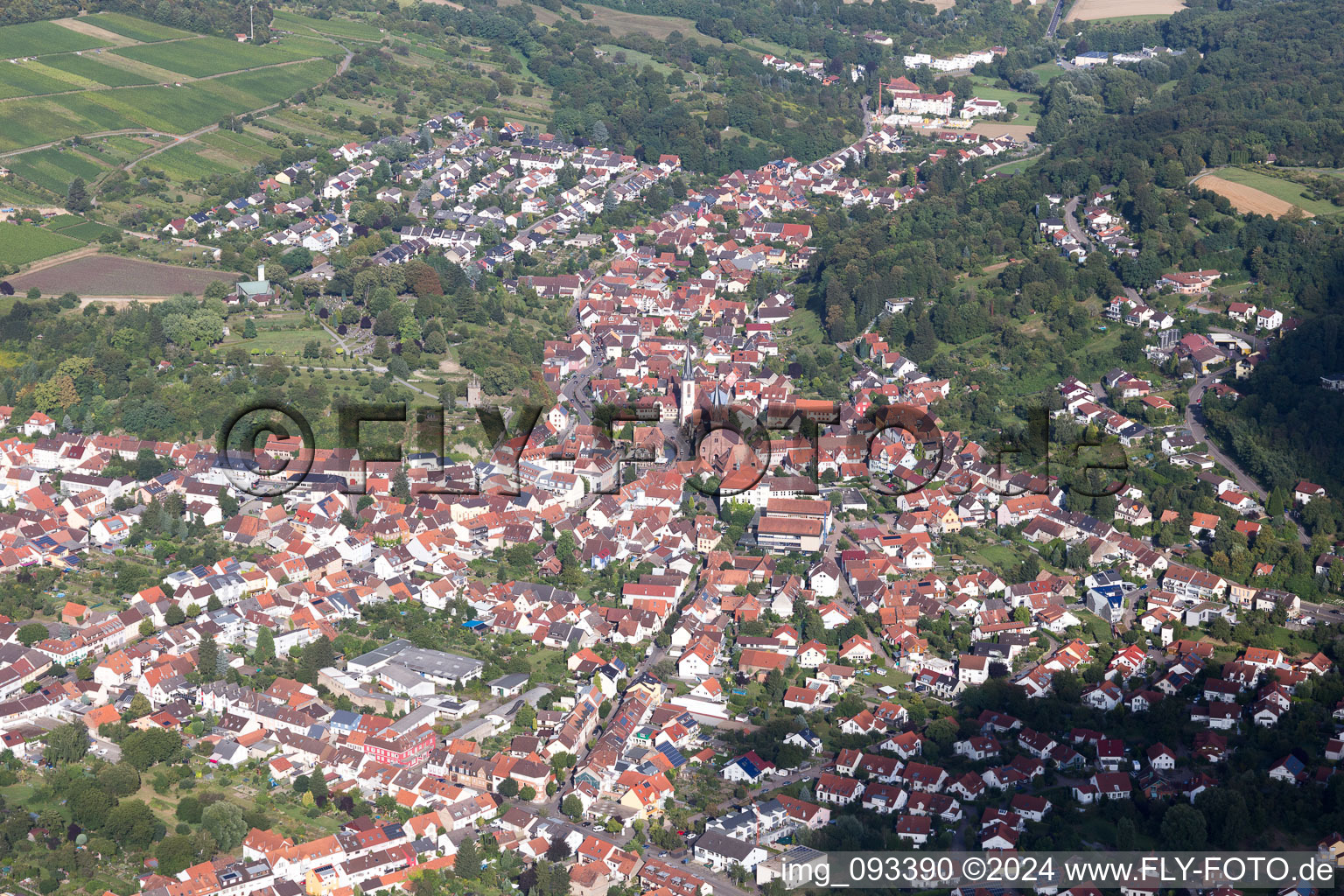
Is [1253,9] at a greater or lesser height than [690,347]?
greater

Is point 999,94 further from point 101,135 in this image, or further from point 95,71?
point 101,135

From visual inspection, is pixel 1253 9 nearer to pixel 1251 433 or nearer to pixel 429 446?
pixel 1251 433

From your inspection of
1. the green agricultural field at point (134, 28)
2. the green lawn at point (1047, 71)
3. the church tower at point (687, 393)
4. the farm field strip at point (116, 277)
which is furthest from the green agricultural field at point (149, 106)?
the green lawn at point (1047, 71)

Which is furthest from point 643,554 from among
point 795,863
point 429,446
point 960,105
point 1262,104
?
point 960,105

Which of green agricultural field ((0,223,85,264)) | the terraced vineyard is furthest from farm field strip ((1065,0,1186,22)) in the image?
green agricultural field ((0,223,85,264))

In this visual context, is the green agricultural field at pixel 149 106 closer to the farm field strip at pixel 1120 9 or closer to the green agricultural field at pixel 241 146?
the green agricultural field at pixel 241 146

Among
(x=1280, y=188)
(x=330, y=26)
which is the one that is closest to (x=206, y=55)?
(x=330, y=26)

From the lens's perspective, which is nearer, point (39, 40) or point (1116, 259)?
point (1116, 259)

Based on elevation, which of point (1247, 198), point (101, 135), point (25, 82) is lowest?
point (101, 135)
